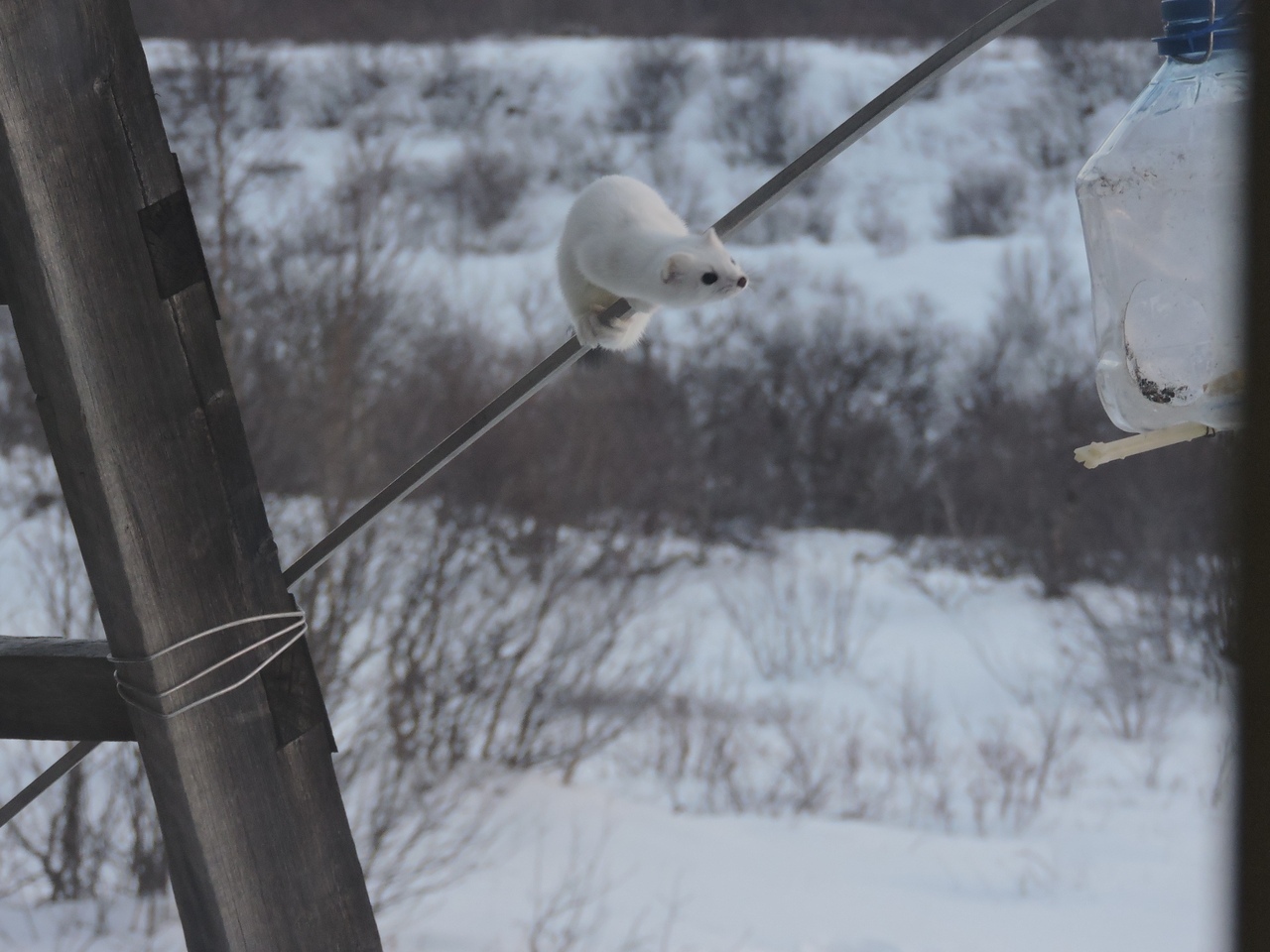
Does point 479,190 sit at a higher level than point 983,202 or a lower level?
higher

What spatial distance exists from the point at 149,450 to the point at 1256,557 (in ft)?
1.84

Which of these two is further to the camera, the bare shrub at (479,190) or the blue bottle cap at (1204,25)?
the bare shrub at (479,190)

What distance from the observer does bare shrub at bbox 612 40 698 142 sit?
732cm

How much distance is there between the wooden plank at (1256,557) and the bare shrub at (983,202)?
7.29 meters

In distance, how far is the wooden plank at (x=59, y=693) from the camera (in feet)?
2.26

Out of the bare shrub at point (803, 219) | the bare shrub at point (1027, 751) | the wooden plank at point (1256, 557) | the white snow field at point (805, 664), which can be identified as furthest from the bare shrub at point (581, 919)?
the bare shrub at point (803, 219)

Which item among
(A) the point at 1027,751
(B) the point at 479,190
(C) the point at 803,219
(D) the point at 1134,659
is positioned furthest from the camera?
(C) the point at 803,219

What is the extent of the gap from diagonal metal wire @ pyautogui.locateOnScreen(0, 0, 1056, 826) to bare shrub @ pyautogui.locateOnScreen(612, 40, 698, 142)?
689cm

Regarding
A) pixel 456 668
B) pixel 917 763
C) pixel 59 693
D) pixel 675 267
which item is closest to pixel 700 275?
pixel 675 267

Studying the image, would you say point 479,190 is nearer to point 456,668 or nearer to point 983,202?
point 983,202

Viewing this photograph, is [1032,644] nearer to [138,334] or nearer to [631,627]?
[631,627]

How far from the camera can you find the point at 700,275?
0.77m

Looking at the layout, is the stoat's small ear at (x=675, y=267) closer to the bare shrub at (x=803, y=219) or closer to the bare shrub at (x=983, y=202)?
the bare shrub at (x=803, y=219)

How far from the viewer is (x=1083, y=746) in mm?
5020
